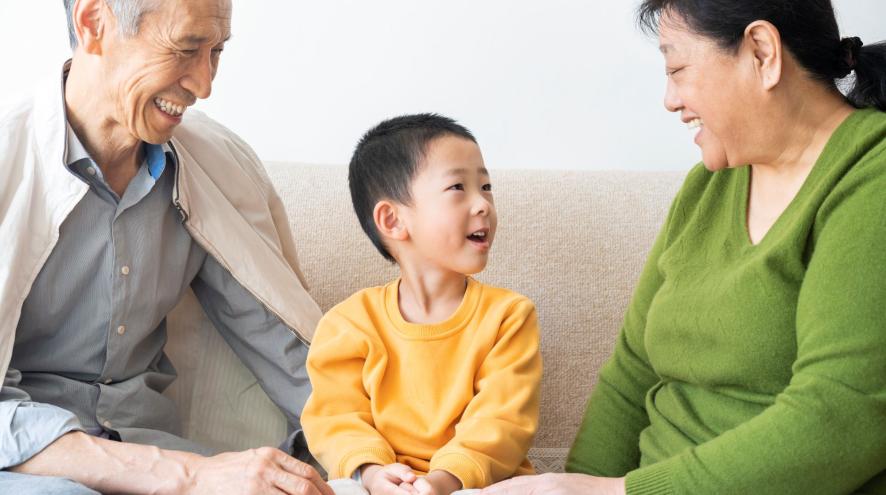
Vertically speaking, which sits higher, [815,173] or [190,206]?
[815,173]

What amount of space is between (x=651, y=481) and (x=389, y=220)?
678mm

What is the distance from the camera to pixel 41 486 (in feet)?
5.18

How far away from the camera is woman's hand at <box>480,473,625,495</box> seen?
1538mm

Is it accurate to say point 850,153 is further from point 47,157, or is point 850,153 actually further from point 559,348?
point 47,157

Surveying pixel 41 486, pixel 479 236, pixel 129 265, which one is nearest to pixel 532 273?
pixel 479 236

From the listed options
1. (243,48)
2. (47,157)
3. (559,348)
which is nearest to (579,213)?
(559,348)

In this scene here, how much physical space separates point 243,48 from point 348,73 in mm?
261

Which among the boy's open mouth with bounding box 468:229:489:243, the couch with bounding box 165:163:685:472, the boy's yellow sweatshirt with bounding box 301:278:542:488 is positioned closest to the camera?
the boy's yellow sweatshirt with bounding box 301:278:542:488

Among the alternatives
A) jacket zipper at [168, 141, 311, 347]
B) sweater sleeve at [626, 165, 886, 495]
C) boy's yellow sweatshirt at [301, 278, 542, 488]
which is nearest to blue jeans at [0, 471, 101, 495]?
boy's yellow sweatshirt at [301, 278, 542, 488]

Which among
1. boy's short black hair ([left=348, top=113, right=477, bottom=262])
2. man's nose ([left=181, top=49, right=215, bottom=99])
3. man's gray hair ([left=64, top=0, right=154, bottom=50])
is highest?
man's gray hair ([left=64, top=0, right=154, bottom=50])

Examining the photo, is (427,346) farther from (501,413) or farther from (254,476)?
(254,476)

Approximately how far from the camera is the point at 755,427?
4.74ft

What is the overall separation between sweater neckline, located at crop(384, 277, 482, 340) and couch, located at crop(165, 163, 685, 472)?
1.44 ft

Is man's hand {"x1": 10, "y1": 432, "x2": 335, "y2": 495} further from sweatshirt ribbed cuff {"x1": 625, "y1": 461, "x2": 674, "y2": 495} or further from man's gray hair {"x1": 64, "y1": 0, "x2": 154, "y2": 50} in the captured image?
man's gray hair {"x1": 64, "y1": 0, "x2": 154, "y2": 50}
